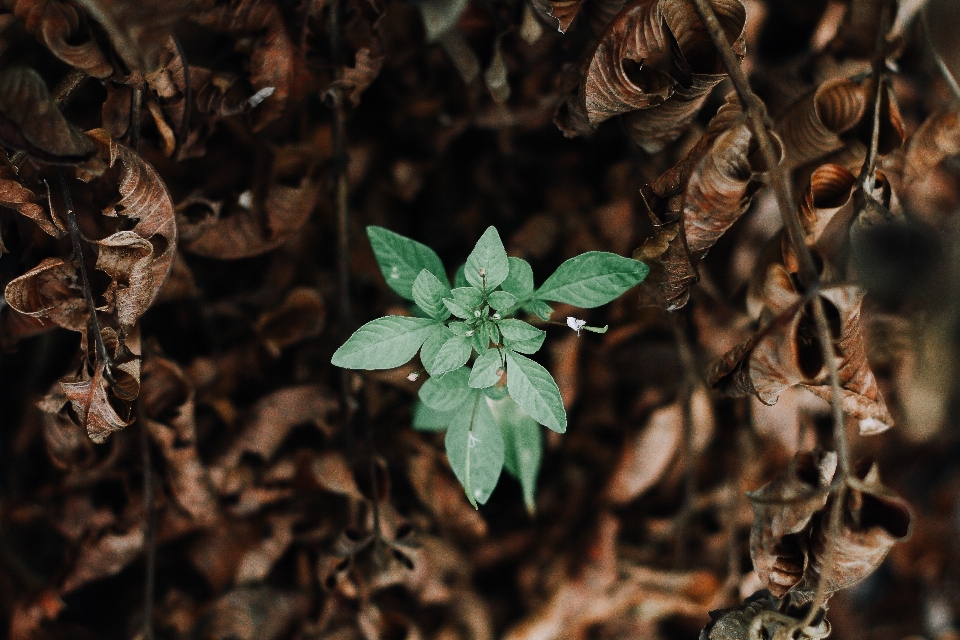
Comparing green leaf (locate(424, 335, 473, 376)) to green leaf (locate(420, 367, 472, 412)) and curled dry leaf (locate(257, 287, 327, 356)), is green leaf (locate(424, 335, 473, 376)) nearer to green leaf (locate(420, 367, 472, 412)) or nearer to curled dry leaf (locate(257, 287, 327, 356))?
green leaf (locate(420, 367, 472, 412))

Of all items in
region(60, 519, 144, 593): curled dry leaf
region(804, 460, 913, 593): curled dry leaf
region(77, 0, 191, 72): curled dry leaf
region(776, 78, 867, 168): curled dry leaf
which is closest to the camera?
region(77, 0, 191, 72): curled dry leaf

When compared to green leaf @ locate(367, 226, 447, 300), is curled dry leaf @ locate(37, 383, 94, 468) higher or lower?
lower

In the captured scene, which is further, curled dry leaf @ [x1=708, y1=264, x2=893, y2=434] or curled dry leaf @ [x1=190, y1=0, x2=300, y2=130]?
curled dry leaf @ [x1=190, y1=0, x2=300, y2=130]

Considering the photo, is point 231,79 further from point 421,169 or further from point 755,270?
point 755,270

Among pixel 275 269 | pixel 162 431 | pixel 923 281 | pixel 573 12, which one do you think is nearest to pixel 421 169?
→ pixel 275 269

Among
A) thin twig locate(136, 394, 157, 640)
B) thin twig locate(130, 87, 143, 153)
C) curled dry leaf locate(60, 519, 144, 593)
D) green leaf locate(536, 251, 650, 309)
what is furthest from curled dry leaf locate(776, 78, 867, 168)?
curled dry leaf locate(60, 519, 144, 593)

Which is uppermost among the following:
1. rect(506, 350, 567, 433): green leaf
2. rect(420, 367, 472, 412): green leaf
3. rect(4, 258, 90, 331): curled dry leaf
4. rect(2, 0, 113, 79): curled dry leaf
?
rect(2, 0, 113, 79): curled dry leaf
